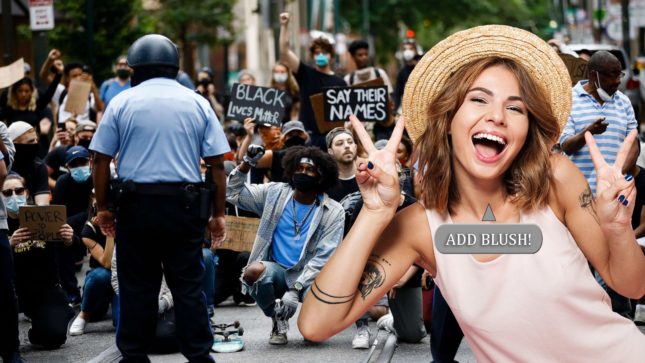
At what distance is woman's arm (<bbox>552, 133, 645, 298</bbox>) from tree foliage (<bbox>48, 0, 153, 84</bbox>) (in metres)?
19.0

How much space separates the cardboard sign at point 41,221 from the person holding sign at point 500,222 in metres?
6.10

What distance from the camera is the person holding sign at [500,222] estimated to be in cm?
293

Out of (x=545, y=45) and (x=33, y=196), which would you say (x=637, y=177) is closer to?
(x=33, y=196)

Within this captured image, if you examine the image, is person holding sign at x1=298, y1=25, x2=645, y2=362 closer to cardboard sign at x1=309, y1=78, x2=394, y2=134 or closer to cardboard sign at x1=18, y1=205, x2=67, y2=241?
cardboard sign at x1=18, y1=205, x2=67, y2=241

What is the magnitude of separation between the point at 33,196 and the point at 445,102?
8.51m

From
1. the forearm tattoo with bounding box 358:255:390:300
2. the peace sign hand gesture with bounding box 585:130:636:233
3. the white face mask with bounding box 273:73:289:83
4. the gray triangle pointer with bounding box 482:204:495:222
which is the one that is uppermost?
the peace sign hand gesture with bounding box 585:130:636:233

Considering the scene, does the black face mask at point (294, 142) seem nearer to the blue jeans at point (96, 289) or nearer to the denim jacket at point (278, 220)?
the denim jacket at point (278, 220)

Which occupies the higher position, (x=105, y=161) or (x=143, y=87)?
(x=143, y=87)

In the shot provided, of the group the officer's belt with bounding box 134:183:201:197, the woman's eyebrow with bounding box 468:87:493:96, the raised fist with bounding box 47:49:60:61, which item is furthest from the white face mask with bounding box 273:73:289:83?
the woman's eyebrow with bounding box 468:87:493:96

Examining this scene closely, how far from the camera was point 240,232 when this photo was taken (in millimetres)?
10414

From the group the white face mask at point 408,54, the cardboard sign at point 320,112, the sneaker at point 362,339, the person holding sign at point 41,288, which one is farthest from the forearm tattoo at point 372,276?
the white face mask at point 408,54

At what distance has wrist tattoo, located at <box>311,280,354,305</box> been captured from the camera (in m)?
3.00

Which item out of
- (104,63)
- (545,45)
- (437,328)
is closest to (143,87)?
(437,328)

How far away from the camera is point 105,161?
283 inches
